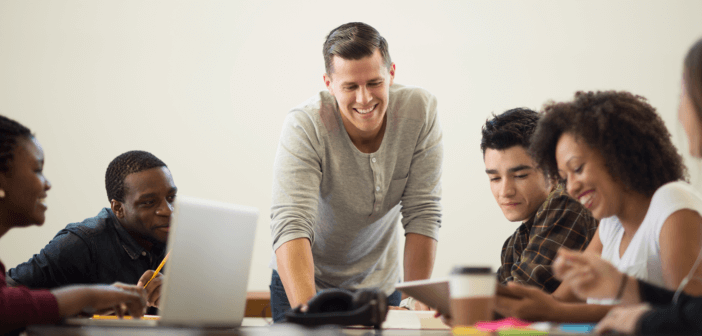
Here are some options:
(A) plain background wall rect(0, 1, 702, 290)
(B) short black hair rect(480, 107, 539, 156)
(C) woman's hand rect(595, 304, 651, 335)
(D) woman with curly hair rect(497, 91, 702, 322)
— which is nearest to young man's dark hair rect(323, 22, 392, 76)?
(B) short black hair rect(480, 107, 539, 156)

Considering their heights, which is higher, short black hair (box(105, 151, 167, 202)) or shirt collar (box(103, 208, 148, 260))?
short black hair (box(105, 151, 167, 202))

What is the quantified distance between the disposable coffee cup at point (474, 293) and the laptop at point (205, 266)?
0.43 metres

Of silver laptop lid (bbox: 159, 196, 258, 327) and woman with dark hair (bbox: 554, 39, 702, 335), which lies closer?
woman with dark hair (bbox: 554, 39, 702, 335)

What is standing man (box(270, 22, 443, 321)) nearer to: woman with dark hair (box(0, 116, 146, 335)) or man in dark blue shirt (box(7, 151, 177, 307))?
man in dark blue shirt (box(7, 151, 177, 307))

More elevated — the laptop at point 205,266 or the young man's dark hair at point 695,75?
the young man's dark hair at point 695,75

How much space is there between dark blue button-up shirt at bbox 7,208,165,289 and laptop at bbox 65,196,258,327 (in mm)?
840

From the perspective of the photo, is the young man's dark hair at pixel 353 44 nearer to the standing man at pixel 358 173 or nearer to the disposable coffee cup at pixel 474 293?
Answer: the standing man at pixel 358 173

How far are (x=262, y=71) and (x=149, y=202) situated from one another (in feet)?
5.05

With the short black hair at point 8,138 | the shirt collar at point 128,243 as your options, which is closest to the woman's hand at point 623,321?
the short black hair at point 8,138

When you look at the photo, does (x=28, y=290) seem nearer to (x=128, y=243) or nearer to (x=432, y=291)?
(x=432, y=291)

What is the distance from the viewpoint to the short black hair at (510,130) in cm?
171

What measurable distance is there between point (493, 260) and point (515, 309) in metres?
2.27

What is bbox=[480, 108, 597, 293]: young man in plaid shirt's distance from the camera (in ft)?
4.84

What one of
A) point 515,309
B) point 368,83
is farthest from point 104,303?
point 368,83
